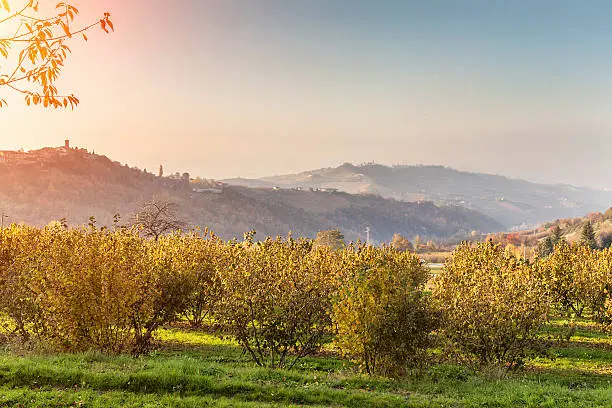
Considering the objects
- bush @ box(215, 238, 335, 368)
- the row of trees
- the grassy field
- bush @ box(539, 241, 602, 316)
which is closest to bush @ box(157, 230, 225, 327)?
the row of trees

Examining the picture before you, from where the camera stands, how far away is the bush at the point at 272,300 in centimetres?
1739


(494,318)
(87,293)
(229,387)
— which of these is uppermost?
(87,293)

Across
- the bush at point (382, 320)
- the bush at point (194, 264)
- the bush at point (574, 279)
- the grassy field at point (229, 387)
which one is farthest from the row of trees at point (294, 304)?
the bush at point (574, 279)

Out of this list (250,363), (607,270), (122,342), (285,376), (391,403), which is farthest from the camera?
(607,270)

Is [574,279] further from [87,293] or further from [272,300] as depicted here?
[87,293]

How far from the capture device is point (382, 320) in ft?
52.5

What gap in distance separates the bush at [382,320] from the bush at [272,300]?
3.99 ft

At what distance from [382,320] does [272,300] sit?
3786 mm

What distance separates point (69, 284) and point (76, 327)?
1.49 metres

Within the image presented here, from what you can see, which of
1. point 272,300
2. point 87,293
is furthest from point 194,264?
point 272,300

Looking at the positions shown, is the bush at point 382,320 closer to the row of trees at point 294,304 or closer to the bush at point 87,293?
the row of trees at point 294,304

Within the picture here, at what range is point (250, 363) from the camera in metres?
19.3

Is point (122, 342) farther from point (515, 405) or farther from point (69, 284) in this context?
point (515, 405)

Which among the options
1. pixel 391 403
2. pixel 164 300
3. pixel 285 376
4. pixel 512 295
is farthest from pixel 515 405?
pixel 164 300
